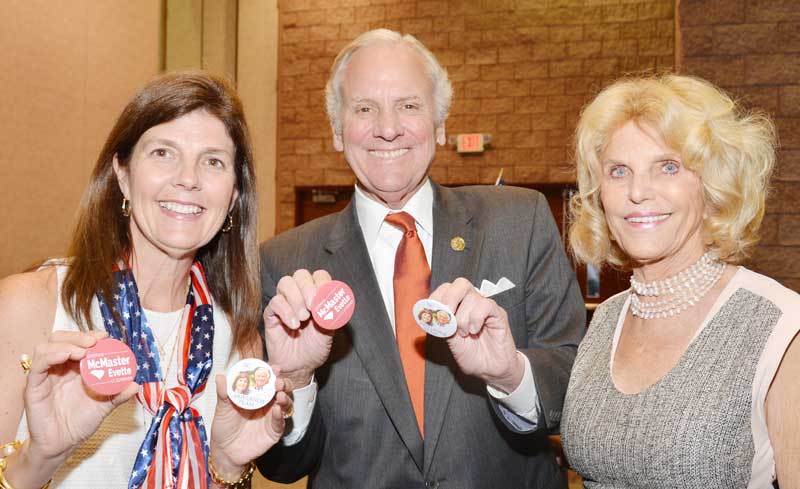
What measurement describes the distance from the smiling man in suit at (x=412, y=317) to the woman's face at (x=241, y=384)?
0.15 meters

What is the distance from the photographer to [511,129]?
7113 mm

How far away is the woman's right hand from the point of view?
141cm

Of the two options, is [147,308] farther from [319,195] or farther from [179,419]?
[319,195]

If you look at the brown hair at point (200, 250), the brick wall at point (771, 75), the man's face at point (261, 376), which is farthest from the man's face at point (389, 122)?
the brick wall at point (771, 75)

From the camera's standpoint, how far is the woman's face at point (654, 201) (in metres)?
1.74

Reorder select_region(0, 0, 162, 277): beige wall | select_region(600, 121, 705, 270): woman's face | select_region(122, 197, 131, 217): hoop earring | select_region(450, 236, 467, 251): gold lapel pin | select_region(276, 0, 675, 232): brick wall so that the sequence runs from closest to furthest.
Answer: select_region(600, 121, 705, 270): woman's face, select_region(122, 197, 131, 217): hoop earring, select_region(450, 236, 467, 251): gold lapel pin, select_region(0, 0, 162, 277): beige wall, select_region(276, 0, 675, 232): brick wall

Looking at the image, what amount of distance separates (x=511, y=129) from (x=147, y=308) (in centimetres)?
565

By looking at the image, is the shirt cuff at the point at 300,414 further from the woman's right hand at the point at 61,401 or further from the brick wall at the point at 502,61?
the brick wall at the point at 502,61

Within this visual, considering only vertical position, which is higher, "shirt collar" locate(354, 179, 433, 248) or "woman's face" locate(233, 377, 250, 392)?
"shirt collar" locate(354, 179, 433, 248)

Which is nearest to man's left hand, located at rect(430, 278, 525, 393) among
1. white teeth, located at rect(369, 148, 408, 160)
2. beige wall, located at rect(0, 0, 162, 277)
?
white teeth, located at rect(369, 148, 408, 160)

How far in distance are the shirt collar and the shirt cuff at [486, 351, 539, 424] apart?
1.87 feet

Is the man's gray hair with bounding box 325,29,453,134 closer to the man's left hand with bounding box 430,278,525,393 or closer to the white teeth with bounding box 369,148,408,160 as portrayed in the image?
the white teeth with bounding box 369,148,408,160

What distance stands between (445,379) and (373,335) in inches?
9.4

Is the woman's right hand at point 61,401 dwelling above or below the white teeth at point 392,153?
below
